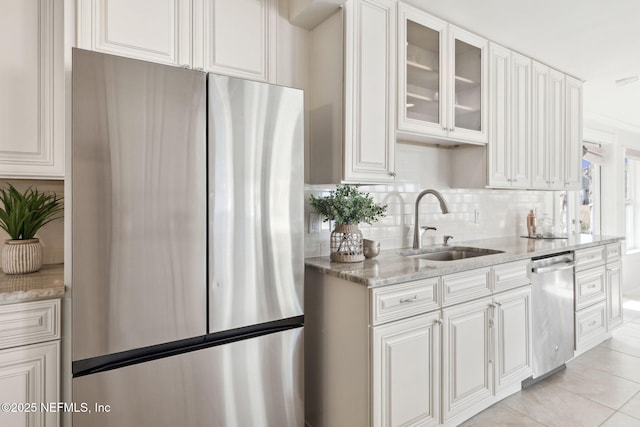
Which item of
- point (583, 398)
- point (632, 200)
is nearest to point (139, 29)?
point (583, 398)

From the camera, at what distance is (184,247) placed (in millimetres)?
1448

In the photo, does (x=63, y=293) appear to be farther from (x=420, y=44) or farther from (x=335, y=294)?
(x=420, y=44)

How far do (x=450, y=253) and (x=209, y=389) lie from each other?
78.6 inches

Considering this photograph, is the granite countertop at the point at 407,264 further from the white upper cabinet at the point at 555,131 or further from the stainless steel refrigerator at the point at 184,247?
the white upper cabinet at the point at 555,131

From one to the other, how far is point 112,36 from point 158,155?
0.65m

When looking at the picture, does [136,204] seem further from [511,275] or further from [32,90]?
[511,275]

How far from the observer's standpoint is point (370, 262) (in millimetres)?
2098

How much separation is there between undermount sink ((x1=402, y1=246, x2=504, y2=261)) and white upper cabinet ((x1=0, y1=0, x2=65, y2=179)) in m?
2.18

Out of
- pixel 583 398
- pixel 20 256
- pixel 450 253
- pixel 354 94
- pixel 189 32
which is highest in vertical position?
pixel 189 32

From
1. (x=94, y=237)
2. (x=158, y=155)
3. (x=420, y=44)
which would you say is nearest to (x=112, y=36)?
(x=158, y=155)

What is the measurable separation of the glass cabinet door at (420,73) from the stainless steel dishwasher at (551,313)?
1.23 meters

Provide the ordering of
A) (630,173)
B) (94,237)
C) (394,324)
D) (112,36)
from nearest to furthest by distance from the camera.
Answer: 1. (94,237)
2. (112,36)
3. (394,324)
4. (630,173)

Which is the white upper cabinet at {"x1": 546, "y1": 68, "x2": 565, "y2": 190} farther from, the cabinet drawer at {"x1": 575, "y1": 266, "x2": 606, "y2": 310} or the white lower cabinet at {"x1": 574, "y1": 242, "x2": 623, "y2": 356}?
the cabinet drawer at {"x1": 575, "y1": 266, "x2": 606, "y2": 310}

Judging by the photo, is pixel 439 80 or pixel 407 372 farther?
pixel 439 80
